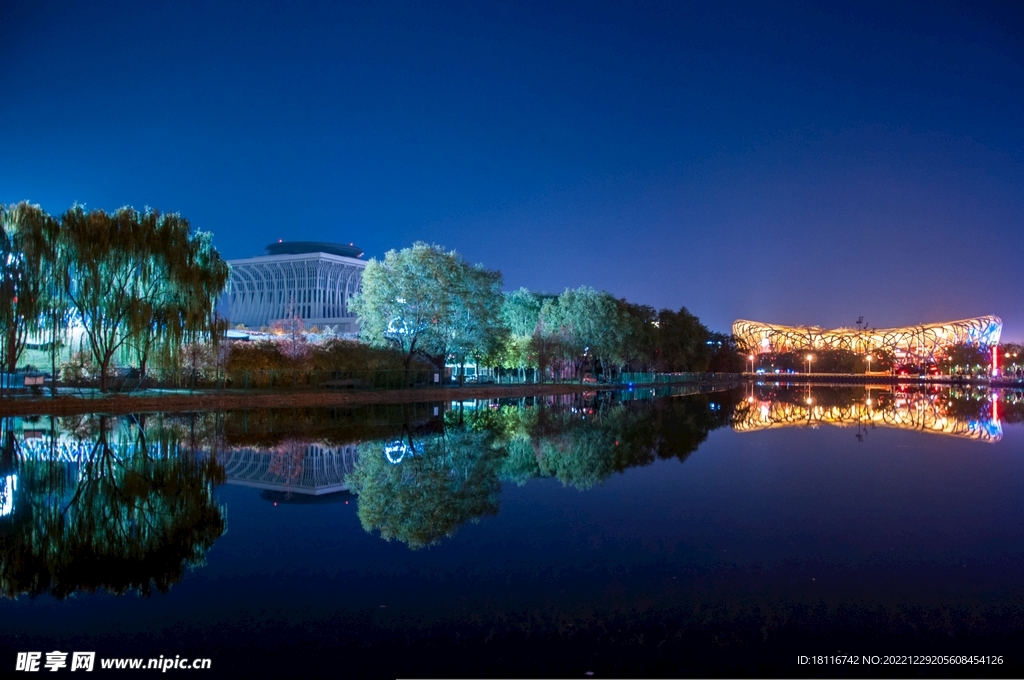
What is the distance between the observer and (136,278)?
28.6 m

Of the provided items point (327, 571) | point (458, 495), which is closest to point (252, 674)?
point (327, 571)

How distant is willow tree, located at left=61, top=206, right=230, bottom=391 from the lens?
27.4 meters

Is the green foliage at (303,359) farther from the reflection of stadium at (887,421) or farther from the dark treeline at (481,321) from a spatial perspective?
the reflection of stadium at (887,421)

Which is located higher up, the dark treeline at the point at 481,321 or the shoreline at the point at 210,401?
the dark treeline at the point at 481,321

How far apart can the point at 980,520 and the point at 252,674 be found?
9.13 metres

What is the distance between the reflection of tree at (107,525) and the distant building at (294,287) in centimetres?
9308

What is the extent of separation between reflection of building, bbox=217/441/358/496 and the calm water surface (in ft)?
0.29

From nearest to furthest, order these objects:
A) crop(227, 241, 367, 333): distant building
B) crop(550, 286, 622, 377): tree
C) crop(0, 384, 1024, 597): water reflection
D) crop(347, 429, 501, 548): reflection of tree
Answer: crop(0, 384, 1024, 597): water reflection → crop(347, 429, 501, 548): reflection of tree → crop(550, 286, 622, 377): tree → crop(227, 241, 367, 333): distant building

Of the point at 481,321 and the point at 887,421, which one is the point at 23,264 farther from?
the point at 887,421

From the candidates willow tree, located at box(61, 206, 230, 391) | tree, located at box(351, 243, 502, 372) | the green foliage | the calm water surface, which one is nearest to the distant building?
tree, located at box(351, 243, 502, 372)

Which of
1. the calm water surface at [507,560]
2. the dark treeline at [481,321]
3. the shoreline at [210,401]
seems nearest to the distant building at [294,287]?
the dark treeline at [481,321]

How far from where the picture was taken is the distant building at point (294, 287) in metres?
109

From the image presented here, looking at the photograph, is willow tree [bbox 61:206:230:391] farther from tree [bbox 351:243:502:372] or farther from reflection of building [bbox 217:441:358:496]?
tree [bbox 351:243:502:372]

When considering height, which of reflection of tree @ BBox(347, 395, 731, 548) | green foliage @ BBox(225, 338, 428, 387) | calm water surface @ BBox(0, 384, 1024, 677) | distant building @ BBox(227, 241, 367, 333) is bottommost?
calm water surface @ BBox(0, 384, 1024, 677)
